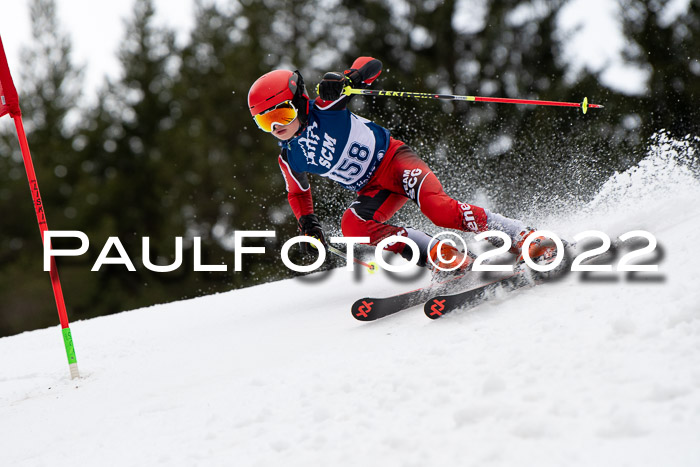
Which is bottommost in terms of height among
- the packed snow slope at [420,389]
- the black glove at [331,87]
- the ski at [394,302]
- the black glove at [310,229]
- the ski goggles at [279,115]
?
the packed snow slope at [420,389]

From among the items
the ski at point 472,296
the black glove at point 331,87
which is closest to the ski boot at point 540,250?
the ski at point 472,296

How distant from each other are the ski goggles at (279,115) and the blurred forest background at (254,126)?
3.25 metres

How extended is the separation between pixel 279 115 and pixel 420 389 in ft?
6.56

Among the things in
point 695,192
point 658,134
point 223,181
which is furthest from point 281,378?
point 223,181

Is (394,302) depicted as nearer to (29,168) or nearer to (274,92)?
(274,92)

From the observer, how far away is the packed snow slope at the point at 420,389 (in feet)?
5.11

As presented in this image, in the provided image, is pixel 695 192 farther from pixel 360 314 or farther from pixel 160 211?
pixel 160 211

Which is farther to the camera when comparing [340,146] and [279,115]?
[340,146]

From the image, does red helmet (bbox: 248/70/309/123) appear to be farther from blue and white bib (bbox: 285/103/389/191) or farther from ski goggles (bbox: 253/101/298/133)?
blue and white bib (bbox: 285/103/389/191)

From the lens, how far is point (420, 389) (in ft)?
6.53

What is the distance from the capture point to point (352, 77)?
3525 millimetres

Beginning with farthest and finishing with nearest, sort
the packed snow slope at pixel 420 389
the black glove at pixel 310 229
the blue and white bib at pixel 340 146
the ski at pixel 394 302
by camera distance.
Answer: the black glove at pixel 310 229, the blue and white bib at pixel 340 146, the ski at pixel 394 302, the packed snow slope at pixel 420 389

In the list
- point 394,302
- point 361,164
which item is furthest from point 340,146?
point 394,302

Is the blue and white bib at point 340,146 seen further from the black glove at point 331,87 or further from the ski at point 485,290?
the ski at point 485,290
